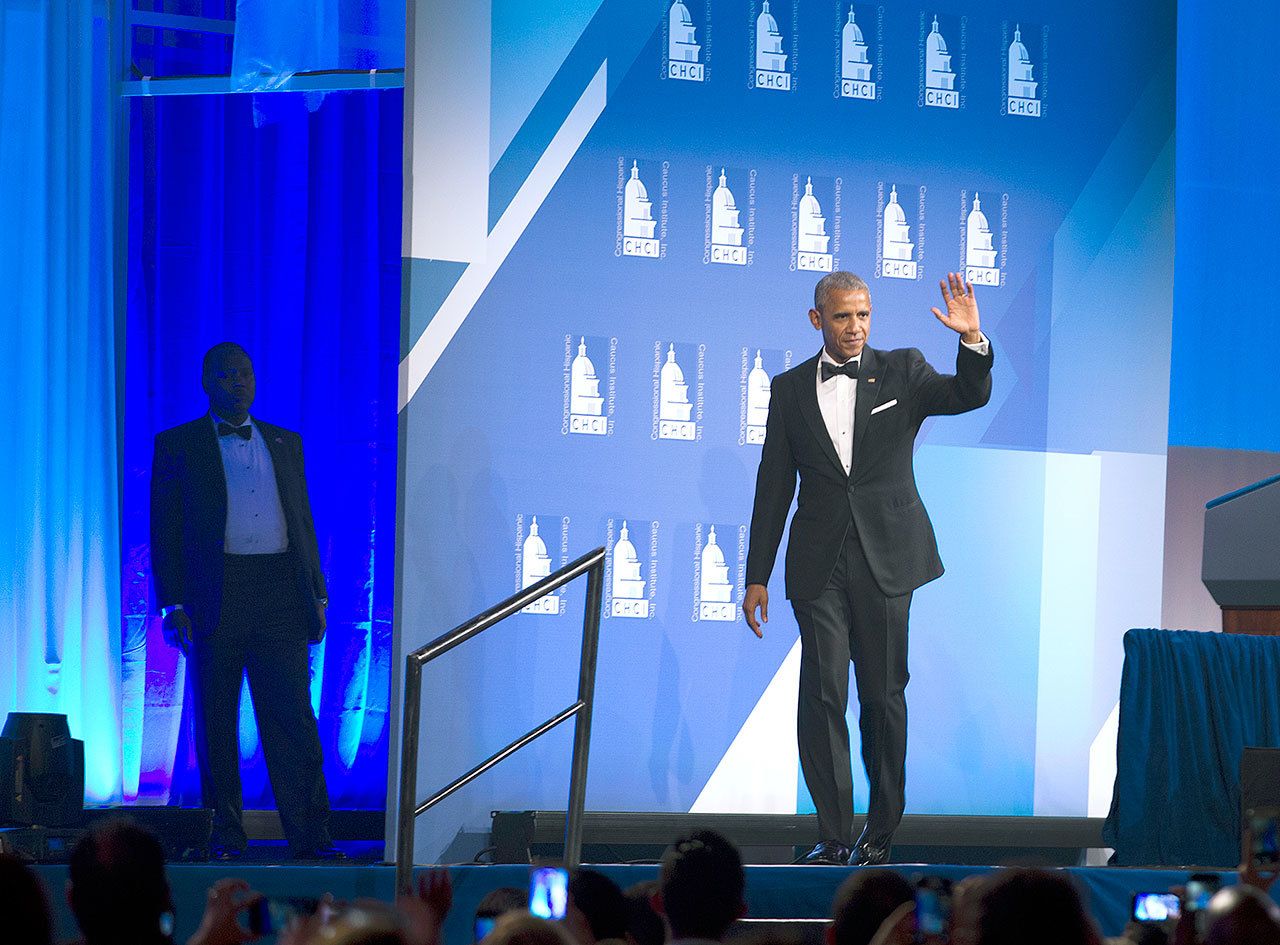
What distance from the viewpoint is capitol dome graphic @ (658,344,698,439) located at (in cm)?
599

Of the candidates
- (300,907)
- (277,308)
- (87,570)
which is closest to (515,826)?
(87,570)

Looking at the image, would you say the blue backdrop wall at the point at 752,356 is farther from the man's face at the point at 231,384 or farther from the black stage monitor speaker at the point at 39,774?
the black stage monitor speaker at the point at 39,774

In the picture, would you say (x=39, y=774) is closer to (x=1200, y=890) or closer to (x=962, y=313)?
(x=962, y=313)

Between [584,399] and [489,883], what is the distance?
2.54 meters

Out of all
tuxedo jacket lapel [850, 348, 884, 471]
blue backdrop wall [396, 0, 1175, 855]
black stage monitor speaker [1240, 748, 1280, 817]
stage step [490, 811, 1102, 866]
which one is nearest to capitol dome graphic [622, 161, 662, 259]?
blue backdrop wall [396, 0, 1175, 855]

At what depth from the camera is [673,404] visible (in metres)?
6.00

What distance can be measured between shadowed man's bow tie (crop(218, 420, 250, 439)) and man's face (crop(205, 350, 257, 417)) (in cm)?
4

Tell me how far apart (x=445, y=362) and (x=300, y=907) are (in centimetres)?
356

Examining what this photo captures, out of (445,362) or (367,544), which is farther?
(367,544)

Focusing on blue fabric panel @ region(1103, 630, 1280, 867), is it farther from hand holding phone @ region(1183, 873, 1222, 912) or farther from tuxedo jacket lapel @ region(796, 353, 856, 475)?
hand holding phone @ region(1183, 873, 1222, 912)

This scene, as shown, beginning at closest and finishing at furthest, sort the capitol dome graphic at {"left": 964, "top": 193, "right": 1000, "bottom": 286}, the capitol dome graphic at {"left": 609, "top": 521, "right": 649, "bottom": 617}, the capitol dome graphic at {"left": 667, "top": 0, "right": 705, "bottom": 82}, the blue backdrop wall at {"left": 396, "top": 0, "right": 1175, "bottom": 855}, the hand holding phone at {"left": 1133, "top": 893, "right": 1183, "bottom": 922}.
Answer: the hand holding phone at {"left": 1133, "top": 893, "right": 1183, "bottom": 922} → the blue backdrop wall at {"left": 396, "top": 0, "right": 1175, "bottom": 855} → the capitol dome graphic at {"left": 609, "top": 521, "right": 649, "bottom": 617} → the capitol dome graphic at {"left": 667, "top": 0, "right": 705, "bottom": 82} → the capitol dome graphic at {"left": 964, "top": 193, "right": 1000, "bottom": 286}

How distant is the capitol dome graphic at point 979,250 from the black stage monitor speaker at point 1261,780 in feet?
7.70

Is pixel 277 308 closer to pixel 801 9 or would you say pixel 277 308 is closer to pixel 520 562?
pixel 520 562

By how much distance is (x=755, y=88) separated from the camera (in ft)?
20.0
